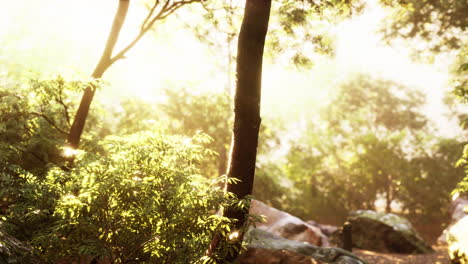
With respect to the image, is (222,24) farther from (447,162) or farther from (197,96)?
(447,162)

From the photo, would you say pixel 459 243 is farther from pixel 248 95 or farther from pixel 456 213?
pixel 456 213

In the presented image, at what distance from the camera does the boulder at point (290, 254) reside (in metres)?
Answer: 6.42

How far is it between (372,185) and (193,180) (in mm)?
18935

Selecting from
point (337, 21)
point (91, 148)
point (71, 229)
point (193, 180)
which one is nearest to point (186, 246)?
point (193, 180)

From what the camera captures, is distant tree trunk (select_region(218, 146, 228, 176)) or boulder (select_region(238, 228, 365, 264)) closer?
boulder (select_region(238, 228, 365, 264))

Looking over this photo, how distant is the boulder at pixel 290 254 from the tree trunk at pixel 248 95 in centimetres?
204

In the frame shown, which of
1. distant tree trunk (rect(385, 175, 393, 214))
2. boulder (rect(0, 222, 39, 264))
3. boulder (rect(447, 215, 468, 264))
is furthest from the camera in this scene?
distant tree trunk (rect(385, 175, 393, 214))

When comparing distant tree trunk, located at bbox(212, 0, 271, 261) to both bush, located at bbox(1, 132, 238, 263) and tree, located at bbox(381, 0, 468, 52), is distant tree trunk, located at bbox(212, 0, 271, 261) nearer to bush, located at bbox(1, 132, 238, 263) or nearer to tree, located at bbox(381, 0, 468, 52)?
bush, located at bbox(1, 132, 238, 263)

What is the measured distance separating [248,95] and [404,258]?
11.2 meters

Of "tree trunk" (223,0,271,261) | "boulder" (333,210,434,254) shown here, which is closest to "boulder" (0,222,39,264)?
"tree trunk" (223,0,271,261)

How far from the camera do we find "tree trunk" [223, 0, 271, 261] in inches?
193

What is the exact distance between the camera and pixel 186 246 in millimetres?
4086

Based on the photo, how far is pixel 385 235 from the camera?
13445 millimetres

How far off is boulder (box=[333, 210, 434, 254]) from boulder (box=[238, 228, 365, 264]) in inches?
230
